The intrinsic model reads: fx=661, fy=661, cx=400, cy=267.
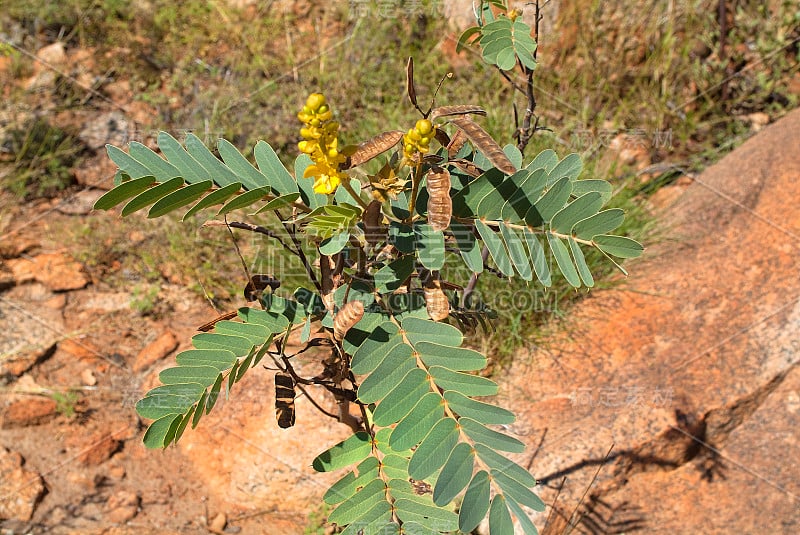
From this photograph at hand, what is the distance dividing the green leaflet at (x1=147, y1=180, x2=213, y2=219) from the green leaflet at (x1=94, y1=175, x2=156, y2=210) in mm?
57

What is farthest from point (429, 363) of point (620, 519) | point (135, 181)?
point (620, 519)

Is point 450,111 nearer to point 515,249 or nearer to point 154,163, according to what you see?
point 515,249

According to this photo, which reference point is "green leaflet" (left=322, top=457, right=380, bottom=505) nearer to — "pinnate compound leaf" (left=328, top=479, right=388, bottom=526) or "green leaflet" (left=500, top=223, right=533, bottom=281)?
"pinnate compound leaf" (left=328, top=479, right=388, bottom=526)

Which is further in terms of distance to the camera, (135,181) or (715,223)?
(715,223)

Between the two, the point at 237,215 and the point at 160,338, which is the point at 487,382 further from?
the point at 237,215

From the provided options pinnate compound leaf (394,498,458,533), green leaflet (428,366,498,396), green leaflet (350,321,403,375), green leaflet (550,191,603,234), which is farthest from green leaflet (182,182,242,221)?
pinnate compound leaf (394,498,458,533)

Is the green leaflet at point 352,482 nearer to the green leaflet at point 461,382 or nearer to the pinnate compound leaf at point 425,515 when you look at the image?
the pinnate compound leaf at point 425,515

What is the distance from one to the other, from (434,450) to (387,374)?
0.15 m

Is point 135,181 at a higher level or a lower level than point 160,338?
higher

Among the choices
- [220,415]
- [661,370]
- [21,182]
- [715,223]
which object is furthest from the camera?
[21,182]

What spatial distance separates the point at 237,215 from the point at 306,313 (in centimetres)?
172

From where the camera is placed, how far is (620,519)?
195cm

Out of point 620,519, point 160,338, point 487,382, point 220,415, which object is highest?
point 487,382

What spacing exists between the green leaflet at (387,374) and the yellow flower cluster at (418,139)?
33 centimetres
